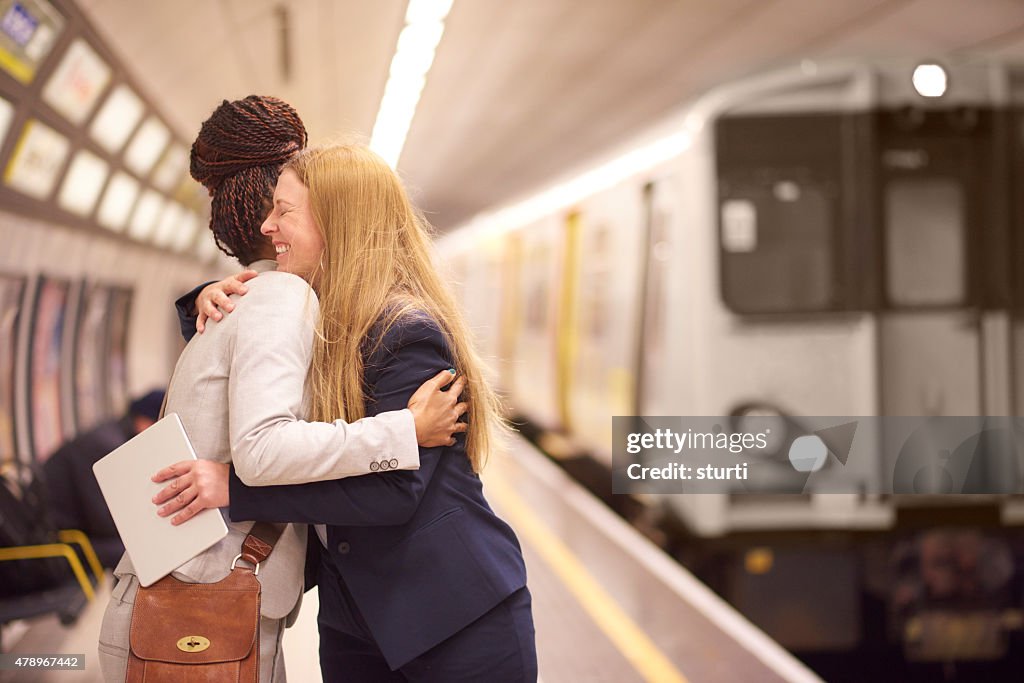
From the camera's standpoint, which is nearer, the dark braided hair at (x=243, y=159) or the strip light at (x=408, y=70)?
the dark braided hair at (x=243, y=159)

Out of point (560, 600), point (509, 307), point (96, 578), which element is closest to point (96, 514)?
point (96, 578)

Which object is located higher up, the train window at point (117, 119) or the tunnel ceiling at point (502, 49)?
the tunnel ceiling at point (502, 49)

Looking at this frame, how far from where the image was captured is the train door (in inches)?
185

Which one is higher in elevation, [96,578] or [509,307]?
[509,307]

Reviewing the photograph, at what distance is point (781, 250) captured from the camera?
4.79 m

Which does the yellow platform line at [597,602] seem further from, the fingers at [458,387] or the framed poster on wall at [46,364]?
Result: the framed poster on wall at [46,364]

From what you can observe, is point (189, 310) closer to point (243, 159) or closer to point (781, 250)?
point (243, 159)

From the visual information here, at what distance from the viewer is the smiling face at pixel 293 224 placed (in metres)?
1.91

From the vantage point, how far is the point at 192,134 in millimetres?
4965

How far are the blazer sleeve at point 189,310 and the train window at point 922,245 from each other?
3.66 metres

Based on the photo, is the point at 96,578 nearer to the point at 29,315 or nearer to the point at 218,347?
the point at 29,315

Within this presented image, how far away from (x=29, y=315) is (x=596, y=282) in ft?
11.5

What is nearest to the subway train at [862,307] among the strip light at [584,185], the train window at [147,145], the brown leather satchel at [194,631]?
the strip light at [584,185]

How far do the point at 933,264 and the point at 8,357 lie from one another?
4.72 metres
